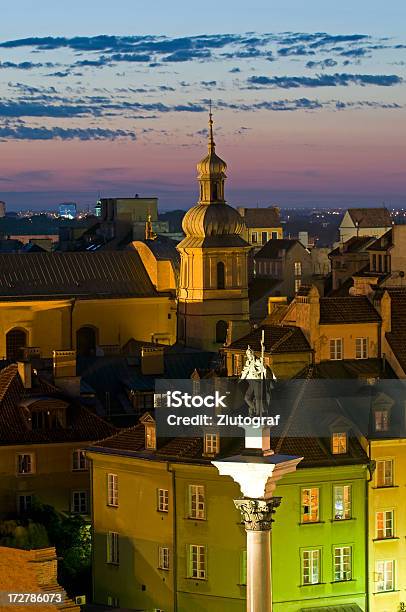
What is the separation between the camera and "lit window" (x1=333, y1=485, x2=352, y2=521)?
76.6 m

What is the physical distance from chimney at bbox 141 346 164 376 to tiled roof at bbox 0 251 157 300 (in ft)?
83.0

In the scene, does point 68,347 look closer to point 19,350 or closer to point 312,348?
point 19,350

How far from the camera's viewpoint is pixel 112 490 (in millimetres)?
80250

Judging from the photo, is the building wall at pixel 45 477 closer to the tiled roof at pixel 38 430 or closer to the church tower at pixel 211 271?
the tiled roof at pixel 38 430

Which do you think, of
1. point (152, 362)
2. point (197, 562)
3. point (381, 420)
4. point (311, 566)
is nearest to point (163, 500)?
point (197, 562)

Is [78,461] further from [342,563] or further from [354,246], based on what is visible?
[354,246]

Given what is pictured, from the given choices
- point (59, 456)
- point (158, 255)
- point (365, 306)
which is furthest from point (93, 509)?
point (158, 255)

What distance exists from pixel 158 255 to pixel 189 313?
9.66 metres

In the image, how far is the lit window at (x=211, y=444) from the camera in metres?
76.5

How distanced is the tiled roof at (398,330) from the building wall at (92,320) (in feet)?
148

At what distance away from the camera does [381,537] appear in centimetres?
7756

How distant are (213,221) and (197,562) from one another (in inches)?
2098

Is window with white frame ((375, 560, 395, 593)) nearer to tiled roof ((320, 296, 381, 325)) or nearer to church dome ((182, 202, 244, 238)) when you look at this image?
tiled roof ((320, 296, 381, 325))

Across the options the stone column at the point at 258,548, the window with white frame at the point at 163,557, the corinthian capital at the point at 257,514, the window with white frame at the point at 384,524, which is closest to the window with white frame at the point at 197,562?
the window with white frame at the point at 163,557
